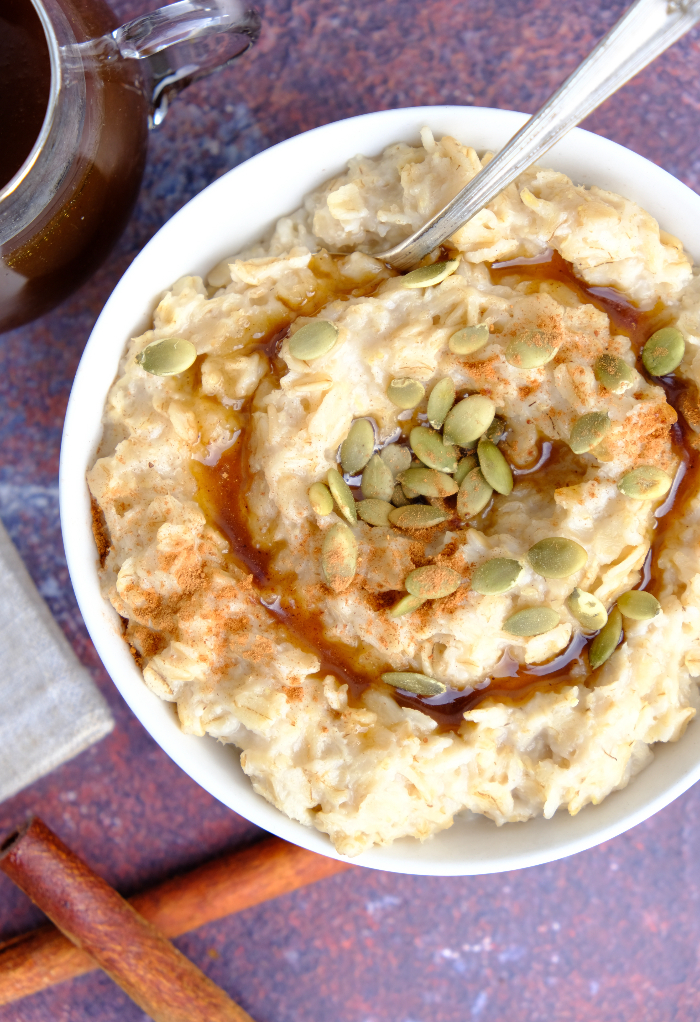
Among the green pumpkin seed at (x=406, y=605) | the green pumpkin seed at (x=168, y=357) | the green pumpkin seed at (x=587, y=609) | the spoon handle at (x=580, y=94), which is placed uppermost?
the spoon handle at (x=580, y=94)

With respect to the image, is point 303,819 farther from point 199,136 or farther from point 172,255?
point 199,136

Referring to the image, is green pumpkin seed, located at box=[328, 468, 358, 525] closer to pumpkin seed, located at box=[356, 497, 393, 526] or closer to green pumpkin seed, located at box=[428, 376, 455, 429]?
pumpkin seed, located at box=[356, 497, 393, 526]

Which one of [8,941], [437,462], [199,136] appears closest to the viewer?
[437,462]

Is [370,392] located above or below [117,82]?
below

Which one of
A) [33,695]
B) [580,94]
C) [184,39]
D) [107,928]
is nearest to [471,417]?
[580,94]

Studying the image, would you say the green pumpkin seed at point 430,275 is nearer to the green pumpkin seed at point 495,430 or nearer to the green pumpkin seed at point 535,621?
the green pumpkin seed at point 495,430

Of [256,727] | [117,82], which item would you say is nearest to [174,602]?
[256,727]

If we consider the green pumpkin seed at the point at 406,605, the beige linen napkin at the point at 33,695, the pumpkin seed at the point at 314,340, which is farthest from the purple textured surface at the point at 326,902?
the green pumpkin seed at the point at 406,605
